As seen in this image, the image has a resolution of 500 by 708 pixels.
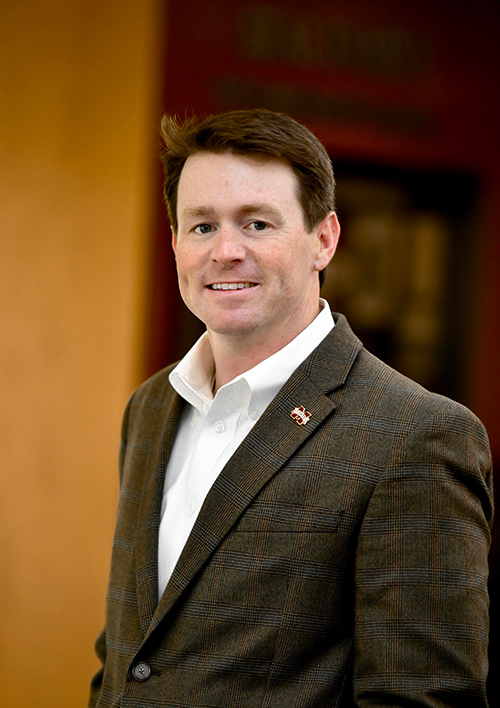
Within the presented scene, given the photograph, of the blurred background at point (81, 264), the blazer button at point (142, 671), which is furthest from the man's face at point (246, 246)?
the blurred background at point (81, 264)

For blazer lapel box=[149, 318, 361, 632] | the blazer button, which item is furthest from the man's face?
the blazer button

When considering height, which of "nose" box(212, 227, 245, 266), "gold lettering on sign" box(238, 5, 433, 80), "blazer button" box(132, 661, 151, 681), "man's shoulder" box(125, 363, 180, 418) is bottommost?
"blazer button" box(132, 661, 151, 681)

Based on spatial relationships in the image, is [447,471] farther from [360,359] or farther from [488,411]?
[488,411]

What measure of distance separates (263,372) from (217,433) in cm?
14

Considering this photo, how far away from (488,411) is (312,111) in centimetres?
173

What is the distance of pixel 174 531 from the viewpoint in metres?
1.37

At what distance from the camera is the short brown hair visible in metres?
1.33

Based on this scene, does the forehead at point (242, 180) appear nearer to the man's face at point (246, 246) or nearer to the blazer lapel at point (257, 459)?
the man's face at point (246, 246)

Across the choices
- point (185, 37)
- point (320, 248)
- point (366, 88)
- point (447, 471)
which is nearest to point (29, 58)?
point (185, 37)

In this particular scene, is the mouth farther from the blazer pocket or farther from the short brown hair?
the blazer pocket

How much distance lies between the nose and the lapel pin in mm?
260

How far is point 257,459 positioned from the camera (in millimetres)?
1271

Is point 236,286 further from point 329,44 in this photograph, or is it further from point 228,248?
point 329,44

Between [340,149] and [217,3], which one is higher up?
[217,3]
